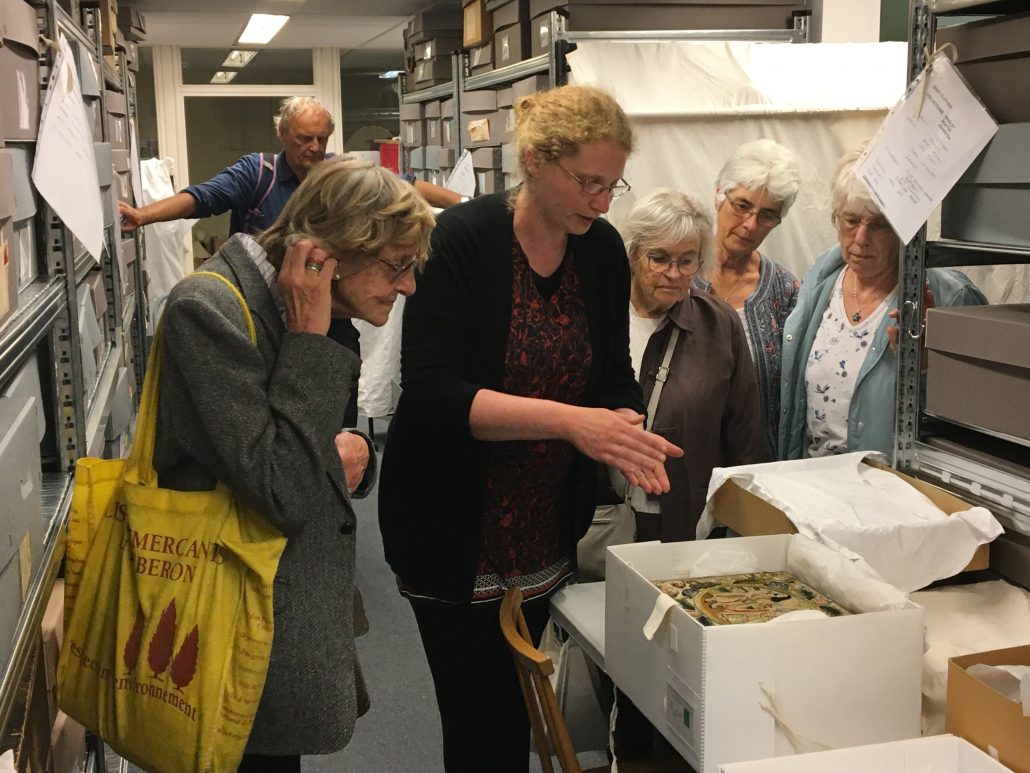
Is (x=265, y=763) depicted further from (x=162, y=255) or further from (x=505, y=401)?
(x=162, y=255)

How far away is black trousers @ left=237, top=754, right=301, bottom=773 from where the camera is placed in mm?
1452

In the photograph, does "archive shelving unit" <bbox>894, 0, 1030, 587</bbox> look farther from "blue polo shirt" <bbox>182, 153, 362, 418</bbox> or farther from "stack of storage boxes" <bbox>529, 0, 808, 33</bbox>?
"blue polo shirt" <bbox>182, 153, 362, 418</bbox>

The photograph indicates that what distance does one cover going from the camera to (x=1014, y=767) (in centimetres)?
111

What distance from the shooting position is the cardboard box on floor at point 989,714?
1.09 m

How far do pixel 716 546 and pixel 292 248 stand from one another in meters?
0.75

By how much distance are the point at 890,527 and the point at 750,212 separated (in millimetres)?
1275

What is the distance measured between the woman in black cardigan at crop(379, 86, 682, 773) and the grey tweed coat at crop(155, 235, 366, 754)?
33 centimetres

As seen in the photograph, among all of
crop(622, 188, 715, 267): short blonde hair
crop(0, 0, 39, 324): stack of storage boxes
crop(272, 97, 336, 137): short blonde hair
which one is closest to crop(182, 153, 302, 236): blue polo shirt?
crop(272, 97, 336, 137): short blonde hair

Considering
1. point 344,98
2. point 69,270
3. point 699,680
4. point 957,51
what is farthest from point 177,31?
point 699,680

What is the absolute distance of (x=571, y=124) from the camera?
1.69 m

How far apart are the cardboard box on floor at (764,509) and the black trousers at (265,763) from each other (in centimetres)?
79

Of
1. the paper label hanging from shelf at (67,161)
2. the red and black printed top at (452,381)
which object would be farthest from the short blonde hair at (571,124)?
the paper label hanging from shelf at (67,161)

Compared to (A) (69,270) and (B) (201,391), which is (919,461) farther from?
(A) (69,270)

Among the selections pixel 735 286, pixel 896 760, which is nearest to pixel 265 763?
pixel 896 760
